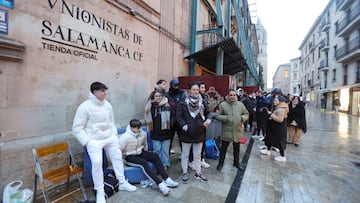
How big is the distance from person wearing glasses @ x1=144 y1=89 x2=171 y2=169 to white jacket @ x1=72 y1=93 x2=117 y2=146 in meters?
0.87

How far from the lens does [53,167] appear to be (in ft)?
10.3

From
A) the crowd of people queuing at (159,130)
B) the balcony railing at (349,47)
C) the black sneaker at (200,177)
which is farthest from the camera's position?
the balcony railing at (349,47)

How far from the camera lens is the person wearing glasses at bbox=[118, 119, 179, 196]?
10.9 feet

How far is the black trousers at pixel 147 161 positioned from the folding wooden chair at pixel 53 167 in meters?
0.84

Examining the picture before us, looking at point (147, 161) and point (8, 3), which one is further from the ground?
point (8, 3)

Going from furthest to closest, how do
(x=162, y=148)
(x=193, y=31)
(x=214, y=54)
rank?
1. (x=193, y=31)
2. (x=214, y=54)
3. (x=162, y=148)

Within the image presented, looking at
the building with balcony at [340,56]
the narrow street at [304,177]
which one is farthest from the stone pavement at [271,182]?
the building with balcony at [340,56]

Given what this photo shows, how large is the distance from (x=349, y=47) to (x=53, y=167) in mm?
27753

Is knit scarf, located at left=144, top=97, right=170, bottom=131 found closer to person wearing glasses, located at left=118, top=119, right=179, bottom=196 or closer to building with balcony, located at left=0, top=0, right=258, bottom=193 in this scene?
person wearing glasses, located at left=118, top=119, right=179, bottom=196

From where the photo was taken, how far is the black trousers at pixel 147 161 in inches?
127

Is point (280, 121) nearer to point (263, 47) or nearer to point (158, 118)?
point (158, 118)

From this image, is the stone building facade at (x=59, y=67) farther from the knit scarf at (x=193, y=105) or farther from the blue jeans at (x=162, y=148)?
the knit scarf at (x=193, y=105)

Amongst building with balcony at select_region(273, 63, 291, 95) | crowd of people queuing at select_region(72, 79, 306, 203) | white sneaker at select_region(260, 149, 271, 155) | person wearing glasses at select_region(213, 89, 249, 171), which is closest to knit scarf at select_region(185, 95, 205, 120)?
crowd of people queuing at select_region(72, 79, 306, 203)

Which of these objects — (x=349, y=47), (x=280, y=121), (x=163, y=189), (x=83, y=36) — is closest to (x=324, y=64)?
(x=349, y=47)
